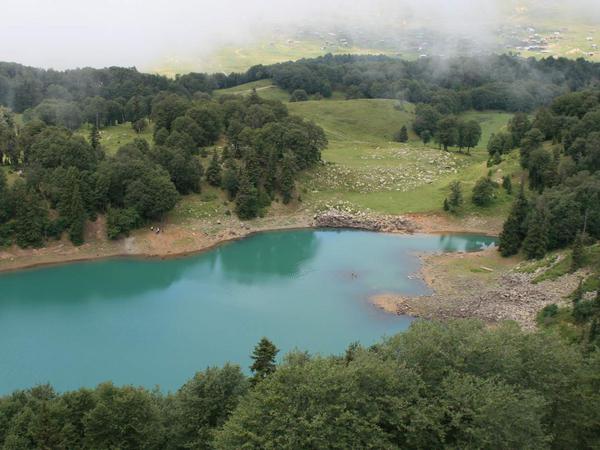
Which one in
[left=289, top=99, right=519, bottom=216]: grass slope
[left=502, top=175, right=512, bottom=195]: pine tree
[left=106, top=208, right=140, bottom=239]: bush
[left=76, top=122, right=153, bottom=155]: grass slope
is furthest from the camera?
[left=76, top=122, right=153, bottom=155]: grass slope

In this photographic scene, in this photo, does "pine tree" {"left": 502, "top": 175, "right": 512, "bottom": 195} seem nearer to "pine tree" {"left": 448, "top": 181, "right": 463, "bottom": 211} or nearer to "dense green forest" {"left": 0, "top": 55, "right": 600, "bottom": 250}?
"dense green forest" {"left": 0, "top": 55, "right": 600, "bottom": 250}

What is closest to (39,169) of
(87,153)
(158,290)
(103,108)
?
(87,153)

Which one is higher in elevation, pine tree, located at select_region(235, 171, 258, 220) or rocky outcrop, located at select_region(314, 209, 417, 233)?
pine tree, located at select_region(235, 171, 258, 220)

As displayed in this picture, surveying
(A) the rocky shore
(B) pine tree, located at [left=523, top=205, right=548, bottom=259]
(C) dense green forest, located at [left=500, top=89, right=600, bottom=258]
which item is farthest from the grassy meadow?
(A) the rocky shore

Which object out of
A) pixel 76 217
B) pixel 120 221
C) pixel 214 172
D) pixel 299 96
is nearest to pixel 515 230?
pixel 214 172

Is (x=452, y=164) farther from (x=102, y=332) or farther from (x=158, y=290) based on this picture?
(x=102, y=332)

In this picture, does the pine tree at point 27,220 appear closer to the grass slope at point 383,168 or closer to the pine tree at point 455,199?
the grass slope at point 383,168

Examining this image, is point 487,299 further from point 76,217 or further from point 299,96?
point 299,96
